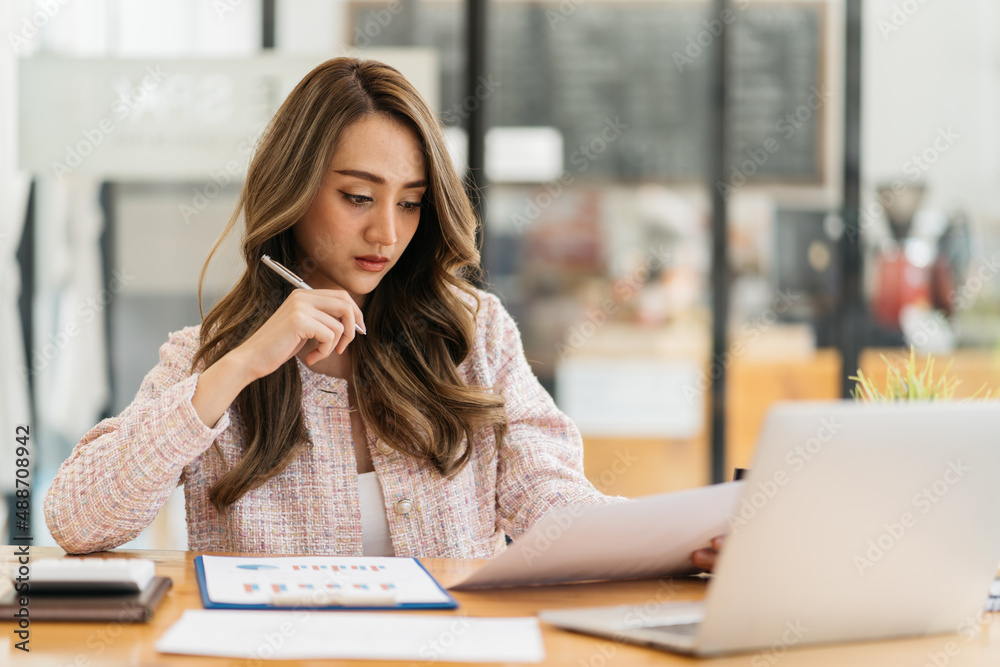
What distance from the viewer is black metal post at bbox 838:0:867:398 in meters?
3.90

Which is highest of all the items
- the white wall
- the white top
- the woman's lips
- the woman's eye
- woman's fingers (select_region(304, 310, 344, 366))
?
the white wall

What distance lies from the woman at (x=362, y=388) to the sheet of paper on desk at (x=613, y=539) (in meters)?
0.38

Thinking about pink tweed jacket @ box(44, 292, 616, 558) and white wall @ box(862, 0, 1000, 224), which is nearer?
pink tweed jacket @ box(44, 292, 616, 558)

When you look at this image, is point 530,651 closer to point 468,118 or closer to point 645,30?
point 468,118

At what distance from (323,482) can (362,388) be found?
0.62 feet

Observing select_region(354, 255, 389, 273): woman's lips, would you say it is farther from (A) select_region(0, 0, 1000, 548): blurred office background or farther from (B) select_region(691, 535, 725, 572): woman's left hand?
(A) select_region(0, 0, 1000, 548): blurred office background

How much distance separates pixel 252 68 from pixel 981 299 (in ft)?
9.83

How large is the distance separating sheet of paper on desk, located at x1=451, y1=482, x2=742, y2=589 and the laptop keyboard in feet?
0.39

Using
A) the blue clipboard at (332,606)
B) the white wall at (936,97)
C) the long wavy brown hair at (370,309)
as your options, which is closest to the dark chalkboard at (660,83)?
the white wall at (936,97)

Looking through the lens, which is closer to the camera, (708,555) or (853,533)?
(853,533)

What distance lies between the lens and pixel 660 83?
3945 mm

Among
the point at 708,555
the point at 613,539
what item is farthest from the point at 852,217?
the point at 613,539

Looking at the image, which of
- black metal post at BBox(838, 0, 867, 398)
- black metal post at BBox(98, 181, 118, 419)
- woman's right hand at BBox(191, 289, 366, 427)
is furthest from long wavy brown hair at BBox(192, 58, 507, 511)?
black metal post at BBox(838, 0, 867, 398)

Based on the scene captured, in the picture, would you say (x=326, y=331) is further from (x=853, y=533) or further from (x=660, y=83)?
(x=660, y=83)
